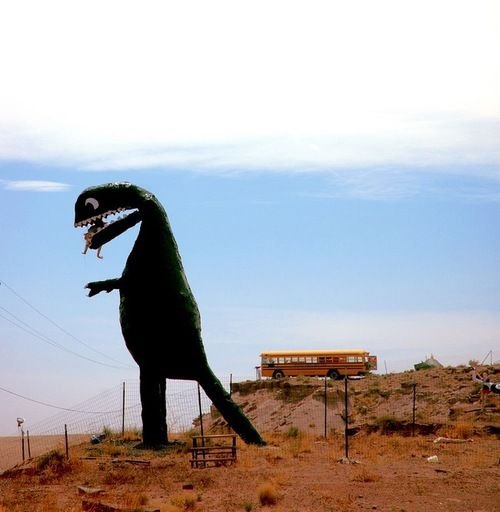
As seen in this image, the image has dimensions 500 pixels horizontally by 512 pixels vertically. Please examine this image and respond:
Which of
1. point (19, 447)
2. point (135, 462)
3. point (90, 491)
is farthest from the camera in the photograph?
point (19, 447)

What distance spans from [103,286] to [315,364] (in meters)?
23.3

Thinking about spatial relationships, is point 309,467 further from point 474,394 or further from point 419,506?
point 474,394

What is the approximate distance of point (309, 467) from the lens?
61.8 feet

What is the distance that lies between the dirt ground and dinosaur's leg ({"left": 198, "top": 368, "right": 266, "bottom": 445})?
0.36 m

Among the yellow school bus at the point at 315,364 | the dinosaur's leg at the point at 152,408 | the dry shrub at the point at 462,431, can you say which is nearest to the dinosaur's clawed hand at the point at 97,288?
the dinosaur's leg at the point at 152,408

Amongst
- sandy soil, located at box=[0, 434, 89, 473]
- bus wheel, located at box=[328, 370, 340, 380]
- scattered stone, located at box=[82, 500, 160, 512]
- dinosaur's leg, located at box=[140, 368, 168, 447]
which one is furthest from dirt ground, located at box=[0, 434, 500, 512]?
bus wheel, located at box=[328, 370, 340, 380]

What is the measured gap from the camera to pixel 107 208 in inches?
795

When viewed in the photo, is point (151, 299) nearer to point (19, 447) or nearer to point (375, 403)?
point (375, 403)

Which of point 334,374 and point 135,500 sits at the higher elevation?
point 334,374

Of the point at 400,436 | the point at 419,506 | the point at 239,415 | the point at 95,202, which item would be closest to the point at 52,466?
the point at 239,415

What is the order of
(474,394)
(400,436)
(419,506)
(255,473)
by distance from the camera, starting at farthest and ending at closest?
1. (474,394)
2. (400,436)
3. (255,473)
4. (419,506)

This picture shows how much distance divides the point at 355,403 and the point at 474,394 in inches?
179

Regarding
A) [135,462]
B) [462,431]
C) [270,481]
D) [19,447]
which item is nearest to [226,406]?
[135,462]

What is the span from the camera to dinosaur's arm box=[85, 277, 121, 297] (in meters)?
20.3
